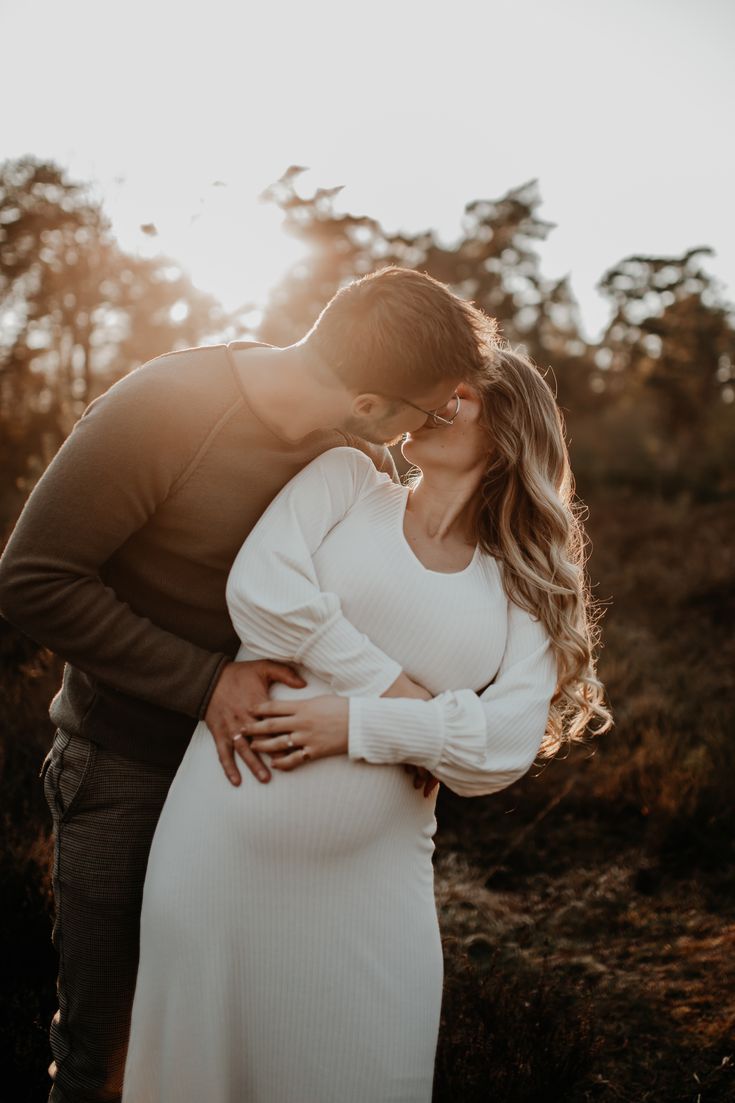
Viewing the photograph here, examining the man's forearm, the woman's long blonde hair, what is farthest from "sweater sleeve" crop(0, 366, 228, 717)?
the woman's long blonde hair

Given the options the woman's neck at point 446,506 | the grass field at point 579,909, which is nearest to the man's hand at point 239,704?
the woman's neck at point 446,506

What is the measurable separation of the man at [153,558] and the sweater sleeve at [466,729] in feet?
0.40

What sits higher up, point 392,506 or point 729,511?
point 392,506

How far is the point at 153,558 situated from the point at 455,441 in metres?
0.96

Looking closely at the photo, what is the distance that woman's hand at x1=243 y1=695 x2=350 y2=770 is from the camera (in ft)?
6.48

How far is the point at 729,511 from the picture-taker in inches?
501

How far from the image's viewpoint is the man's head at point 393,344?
6.84 feet

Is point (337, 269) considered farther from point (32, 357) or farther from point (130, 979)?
point (130, 979)

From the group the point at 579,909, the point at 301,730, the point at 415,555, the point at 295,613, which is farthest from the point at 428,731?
the point at 579,909

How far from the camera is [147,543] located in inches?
86.1

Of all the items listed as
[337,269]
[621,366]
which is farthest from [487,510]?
[621,366]

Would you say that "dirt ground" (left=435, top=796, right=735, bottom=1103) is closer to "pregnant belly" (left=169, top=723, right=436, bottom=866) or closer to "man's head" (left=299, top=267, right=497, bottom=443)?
"pregnant belly" (left=169, top=723, right=436, bottom=866)

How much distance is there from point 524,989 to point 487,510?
195 centimetres

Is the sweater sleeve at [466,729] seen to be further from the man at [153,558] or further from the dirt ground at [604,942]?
the dirt ground at [604,942]
